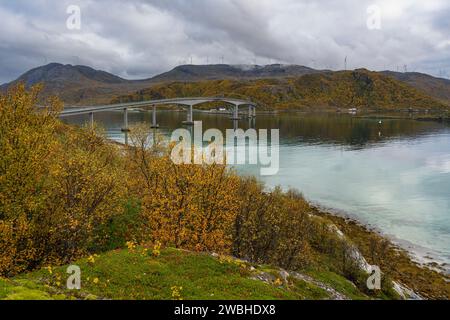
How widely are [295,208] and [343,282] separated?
739 inches

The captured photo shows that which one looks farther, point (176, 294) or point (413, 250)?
point (413, 250)

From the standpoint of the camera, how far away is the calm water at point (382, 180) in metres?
57.5

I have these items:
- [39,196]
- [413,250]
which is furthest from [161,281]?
[413,250]

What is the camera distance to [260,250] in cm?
3572

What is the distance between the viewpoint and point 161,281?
2041 centimetres

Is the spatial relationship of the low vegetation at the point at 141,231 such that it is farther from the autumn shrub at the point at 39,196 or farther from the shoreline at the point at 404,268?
the shoreline at the point at 404,268

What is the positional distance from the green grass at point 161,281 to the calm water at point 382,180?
3594cm

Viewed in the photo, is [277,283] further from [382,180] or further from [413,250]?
[382,180]

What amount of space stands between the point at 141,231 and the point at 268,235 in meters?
12.5

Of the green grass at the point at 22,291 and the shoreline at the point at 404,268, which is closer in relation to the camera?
the green grass at the point at 22,291
